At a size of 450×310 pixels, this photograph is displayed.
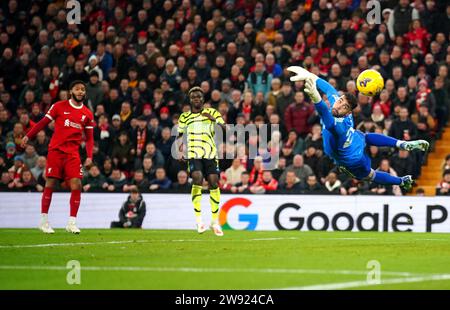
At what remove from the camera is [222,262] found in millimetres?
11188

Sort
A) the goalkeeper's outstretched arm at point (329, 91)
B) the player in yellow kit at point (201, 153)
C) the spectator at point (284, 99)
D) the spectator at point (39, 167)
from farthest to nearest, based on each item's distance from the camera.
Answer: the spectator at point (284, 99)
the spectator at point (39, 167)
the player in yellow kit at point (201, 153)
the goalkeeper's outstretched arm at point (329, 91)

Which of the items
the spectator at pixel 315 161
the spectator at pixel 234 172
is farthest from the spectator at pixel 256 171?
the spectator at pixel 315 161

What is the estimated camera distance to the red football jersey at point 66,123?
16344 millimetres

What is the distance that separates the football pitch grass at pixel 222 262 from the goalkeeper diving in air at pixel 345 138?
1212mm

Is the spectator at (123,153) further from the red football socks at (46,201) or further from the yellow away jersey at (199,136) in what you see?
the red football socks at (46,201)

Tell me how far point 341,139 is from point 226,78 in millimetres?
10747

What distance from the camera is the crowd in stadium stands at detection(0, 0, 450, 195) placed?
22641 mm

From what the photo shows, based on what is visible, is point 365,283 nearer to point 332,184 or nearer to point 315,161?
point 332,184

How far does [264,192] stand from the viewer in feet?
72.1

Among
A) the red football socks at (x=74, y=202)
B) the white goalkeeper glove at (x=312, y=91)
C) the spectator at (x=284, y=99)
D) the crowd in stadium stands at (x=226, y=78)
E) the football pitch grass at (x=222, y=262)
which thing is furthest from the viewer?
the spectator at (x=284, y=99)

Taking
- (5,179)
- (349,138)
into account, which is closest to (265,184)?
(5,179)

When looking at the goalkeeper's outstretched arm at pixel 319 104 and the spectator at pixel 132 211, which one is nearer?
the goalkeeper's outstretched arm at pixel 319 104

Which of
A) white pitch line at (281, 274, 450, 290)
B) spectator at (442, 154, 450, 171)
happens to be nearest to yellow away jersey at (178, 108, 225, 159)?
spectator at (442, 154, 450, 171)

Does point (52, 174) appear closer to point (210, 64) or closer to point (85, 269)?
point (85, 269)
